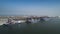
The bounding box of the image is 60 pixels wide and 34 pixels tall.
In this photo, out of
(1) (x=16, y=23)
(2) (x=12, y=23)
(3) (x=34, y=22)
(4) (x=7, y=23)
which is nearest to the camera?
(4) (x=7, y=23)

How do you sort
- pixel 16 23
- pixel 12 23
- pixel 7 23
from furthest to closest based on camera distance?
pixel 16 23
pixel 12 23
pixel 7 23

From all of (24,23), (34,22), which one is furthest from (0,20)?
(34,22)

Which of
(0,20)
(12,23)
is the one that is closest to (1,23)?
(0,20)

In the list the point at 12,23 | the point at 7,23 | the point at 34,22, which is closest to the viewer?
the point at 7,23

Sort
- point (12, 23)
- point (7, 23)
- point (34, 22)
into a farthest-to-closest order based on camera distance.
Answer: point (34, 22) → point (12, 23) → point (7, 23)

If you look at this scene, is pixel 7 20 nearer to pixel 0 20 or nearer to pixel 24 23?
pixel 0 20

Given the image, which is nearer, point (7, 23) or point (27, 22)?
point (7, 23)

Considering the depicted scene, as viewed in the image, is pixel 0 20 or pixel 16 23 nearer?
pixel 0 20

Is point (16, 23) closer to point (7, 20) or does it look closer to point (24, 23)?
point (24, 23)
